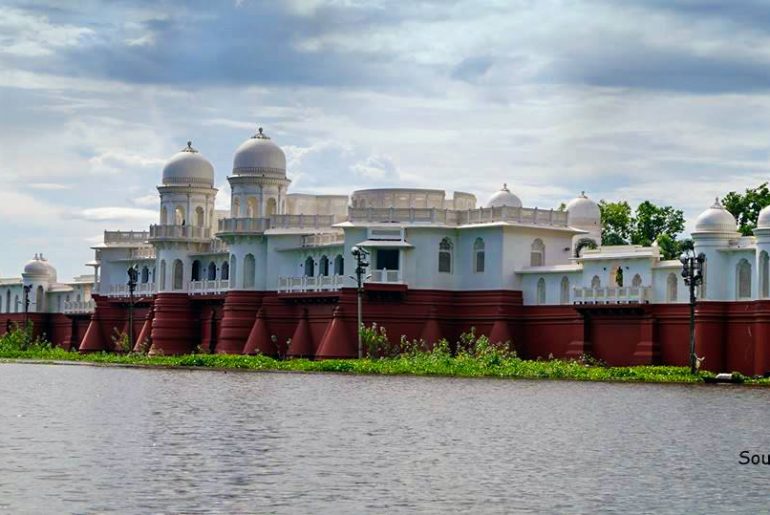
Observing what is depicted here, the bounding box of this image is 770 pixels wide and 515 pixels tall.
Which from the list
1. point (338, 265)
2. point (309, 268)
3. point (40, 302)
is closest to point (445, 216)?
point (338, 265)

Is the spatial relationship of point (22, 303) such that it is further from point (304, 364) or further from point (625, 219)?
point (304, 364)

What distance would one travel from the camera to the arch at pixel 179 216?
86.6 meters

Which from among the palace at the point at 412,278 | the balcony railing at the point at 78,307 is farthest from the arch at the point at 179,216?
the balcony railing at the point at 78,307

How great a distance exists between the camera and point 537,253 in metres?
73.6

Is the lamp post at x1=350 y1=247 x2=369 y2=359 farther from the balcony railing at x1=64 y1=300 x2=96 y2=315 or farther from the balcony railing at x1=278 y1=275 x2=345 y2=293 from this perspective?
the balcony railing at x1=64 y1=300 x2=96 y2=315

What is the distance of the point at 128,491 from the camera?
24.0 m

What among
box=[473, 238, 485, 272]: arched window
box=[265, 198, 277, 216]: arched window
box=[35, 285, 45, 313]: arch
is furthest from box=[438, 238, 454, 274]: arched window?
box=[35, 285, 45, 313]: arch

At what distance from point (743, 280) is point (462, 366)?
36.2 feet

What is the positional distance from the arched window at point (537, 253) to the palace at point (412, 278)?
0.06 metres

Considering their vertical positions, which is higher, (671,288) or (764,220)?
(764,220)

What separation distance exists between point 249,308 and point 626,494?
184 feet

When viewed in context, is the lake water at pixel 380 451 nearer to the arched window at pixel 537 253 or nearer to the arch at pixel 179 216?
the arched window at pixel 537 253

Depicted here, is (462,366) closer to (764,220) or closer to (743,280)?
(743,280)

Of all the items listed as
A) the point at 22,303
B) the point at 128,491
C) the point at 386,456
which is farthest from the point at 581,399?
the point at 22,303
